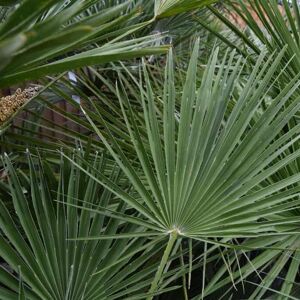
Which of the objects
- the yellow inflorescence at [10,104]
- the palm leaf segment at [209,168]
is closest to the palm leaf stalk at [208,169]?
the palm leaf segment at [209,168]

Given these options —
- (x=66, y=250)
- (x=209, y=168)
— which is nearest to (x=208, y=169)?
(x=209, y=168)

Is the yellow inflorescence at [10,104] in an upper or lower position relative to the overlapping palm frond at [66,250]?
upper

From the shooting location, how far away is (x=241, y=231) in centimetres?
89

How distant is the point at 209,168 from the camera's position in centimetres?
98

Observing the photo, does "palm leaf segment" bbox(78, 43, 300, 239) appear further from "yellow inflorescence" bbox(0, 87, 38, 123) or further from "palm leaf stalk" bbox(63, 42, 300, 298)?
"yellow inflorescence" bbox(0, 87, 38, 123)

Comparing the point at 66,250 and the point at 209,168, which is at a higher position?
the point at 209,168

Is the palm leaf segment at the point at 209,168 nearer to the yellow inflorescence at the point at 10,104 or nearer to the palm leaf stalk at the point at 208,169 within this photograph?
the palm leaf stalk at the point at 208,169

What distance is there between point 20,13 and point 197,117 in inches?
22.5

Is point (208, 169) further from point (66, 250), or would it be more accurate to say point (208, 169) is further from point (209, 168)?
point (66, 250)

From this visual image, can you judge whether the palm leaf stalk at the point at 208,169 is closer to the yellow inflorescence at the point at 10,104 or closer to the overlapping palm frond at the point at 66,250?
the overlapping palm frond at the point at 66,250

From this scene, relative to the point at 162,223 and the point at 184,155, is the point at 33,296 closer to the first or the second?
the point at 162,223

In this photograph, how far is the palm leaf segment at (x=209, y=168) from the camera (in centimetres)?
93

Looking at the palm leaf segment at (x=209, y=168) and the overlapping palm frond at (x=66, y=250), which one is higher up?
the palm leaf segment at (x=209, y=168)

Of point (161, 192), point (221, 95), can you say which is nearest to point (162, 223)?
point (161, 192)
